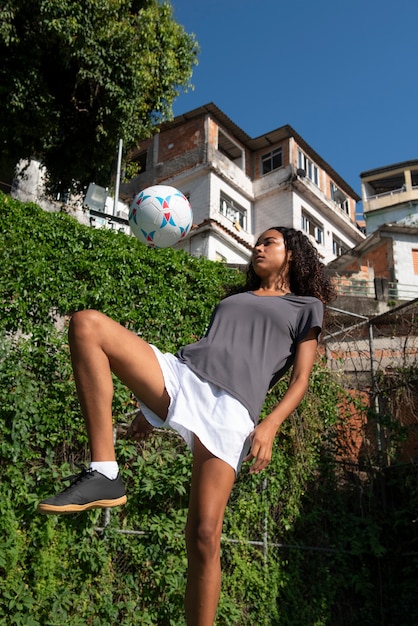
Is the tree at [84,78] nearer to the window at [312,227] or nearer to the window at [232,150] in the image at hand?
the window at [232,150]

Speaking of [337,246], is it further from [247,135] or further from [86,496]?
[86,496]

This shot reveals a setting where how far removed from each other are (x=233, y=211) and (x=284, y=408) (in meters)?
24.8

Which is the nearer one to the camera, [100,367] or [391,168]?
[100,367]

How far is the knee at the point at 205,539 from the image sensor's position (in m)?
2.17

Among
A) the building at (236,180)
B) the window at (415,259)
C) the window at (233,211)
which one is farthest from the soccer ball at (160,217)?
the window at (415,259)

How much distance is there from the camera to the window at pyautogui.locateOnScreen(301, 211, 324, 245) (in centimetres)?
2798

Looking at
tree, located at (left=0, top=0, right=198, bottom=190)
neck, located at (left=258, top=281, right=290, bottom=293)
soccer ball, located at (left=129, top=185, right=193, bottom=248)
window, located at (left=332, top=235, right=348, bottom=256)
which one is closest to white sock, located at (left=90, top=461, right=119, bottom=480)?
neck, located at (left=258, top=281, right=290, bottom=293)

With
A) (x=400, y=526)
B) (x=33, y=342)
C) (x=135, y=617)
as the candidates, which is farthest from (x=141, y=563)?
(x=400, y=526)

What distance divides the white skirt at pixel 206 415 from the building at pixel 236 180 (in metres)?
21.5

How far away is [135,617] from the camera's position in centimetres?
534

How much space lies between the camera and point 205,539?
2168mm

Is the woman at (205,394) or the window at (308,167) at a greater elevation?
the window at (308,167)

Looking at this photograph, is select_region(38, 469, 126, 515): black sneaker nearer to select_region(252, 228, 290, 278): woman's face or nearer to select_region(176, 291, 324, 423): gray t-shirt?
select_region(176, 291, 324, 423): gray t-shirt

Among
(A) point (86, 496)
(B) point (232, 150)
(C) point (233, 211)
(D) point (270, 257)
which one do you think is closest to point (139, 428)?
(A) point (86, 496)
